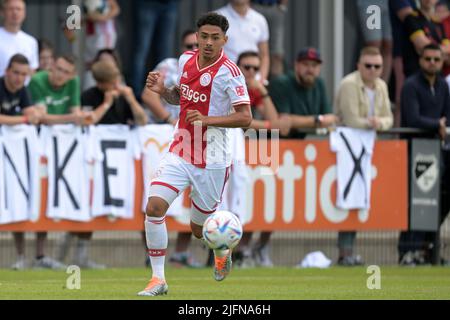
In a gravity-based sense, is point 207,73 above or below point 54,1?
below

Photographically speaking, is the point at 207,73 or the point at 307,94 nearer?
the point at 207,73

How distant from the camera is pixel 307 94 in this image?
17.7 metres

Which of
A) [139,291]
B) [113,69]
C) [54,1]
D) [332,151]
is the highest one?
[54,1]

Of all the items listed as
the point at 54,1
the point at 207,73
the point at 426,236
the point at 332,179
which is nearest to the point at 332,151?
the point at 332,179

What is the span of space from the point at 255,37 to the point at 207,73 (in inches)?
259

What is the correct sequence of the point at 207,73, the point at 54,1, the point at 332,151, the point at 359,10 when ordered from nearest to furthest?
the point at 207,73 → the point at 332,151 → the point at 359,10 → the point at 54,1

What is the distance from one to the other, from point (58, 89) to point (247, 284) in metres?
4.53

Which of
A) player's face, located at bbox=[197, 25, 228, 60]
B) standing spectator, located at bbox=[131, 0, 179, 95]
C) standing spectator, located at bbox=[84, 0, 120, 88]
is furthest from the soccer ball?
standing spectator, located at bbox=[131, 0, 179, 95]

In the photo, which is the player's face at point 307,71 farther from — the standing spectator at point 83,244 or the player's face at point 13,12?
the player's face at point 13,12

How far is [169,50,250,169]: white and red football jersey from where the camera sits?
12.3 meters

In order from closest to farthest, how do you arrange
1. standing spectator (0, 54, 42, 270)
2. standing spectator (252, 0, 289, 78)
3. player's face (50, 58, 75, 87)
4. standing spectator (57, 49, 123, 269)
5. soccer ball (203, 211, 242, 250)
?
soccer ball (203, 211, 242, 250) < standing spectator (0, 54, 42, 270) < standing spectator (57, 49, 123, 269) < player's face (50, 58, 75, 87) < standing spectator (252, 0, 289, 78)

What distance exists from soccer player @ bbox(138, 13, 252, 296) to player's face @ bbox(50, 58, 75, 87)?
4.39 metres

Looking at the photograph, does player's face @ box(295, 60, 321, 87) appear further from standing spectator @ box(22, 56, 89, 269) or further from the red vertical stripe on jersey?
the red vertical stripe on jersey
